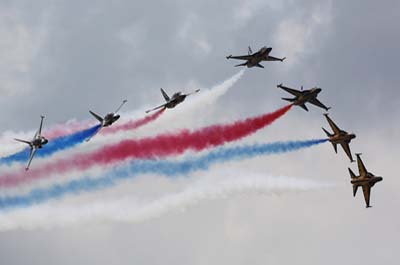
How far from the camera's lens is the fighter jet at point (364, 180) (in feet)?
489

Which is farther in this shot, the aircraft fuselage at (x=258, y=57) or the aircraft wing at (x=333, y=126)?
the aircraft wing at (x=333, y=126)

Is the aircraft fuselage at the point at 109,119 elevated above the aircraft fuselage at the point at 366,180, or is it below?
above

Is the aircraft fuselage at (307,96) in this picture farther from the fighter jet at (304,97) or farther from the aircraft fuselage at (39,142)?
the aircraft fuselage at (39,142)

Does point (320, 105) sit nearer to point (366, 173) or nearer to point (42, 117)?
point (366, 173)

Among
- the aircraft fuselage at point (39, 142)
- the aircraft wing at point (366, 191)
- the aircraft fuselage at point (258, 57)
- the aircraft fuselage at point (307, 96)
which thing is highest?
the aircraft fuselage at point (258, 57)

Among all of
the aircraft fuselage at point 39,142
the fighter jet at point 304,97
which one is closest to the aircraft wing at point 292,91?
the fighter jet at point 304,97

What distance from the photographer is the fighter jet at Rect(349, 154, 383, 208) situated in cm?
14912

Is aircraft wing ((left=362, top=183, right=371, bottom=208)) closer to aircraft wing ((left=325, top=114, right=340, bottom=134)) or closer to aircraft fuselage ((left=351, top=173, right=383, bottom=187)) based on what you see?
aircraft fuselage ((left=351, top=173, right=383, bottom=187))

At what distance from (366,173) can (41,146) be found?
208 ft

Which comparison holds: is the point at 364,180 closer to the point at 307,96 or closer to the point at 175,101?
the point at 307,96

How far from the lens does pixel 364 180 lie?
490 ft

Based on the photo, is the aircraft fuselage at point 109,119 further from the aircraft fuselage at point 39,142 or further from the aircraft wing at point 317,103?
the aircraft wing at point 317,103

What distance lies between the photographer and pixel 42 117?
5699 inches

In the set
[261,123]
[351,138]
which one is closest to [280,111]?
[261,123]
